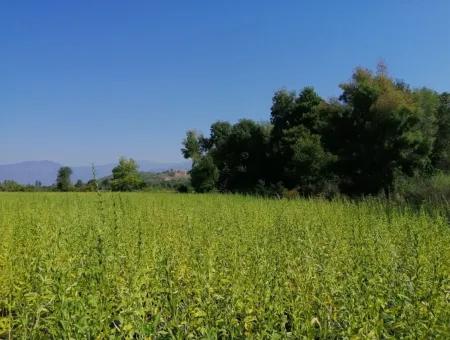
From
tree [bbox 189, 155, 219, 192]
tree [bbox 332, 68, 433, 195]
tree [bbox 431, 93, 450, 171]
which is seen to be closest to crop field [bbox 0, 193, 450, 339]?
tree [bbox 332, 68, 433, 195]

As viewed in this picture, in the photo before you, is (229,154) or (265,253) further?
(229,154)

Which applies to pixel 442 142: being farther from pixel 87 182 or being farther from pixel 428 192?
pixel 87 182

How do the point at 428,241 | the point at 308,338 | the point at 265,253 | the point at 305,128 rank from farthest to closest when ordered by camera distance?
the point at 305,128, the point at 428,241, the point at 265,253, the point at 308,338

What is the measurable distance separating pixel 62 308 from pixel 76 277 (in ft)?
2.33

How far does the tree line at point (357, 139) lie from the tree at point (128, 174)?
27909mm

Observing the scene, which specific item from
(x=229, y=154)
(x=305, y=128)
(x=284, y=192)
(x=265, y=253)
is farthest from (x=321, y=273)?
(x=229, y=154)

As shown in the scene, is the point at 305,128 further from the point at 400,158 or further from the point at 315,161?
the point at 400,158

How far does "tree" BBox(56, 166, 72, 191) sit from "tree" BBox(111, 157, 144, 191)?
Result: 5568 millimetres

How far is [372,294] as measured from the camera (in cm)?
292

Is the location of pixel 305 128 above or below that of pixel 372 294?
above

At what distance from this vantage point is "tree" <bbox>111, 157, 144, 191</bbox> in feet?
170

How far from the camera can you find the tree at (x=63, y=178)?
4588 cm

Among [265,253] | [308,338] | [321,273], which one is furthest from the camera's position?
[265,253]

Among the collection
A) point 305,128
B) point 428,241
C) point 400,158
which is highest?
point 305,128
